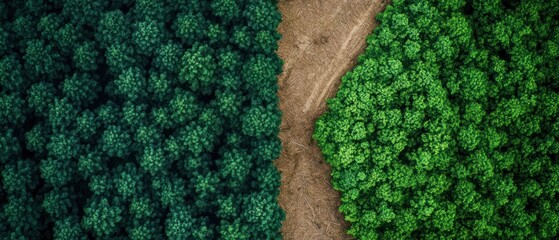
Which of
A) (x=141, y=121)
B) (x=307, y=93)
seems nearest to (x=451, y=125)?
(x=307, y=93)

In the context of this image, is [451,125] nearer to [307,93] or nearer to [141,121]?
[307,93]

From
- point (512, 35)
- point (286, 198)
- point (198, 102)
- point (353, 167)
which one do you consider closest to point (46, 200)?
point (198, 102)

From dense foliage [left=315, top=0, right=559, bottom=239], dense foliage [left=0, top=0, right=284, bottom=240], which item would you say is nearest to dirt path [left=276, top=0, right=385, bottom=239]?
dense foliage [left=315, top=0, right=559, bottom=239]

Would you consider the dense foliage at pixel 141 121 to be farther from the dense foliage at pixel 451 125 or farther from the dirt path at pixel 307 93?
the dense foliage at pixel 451 125

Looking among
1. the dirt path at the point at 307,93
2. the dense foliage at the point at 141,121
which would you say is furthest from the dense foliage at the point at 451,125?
the dense foliage at the point at 141,121

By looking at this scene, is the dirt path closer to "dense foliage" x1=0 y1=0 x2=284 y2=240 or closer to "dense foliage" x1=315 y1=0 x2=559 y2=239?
"dense foliage" x1=315 y1=0 x2=559 y2=239
